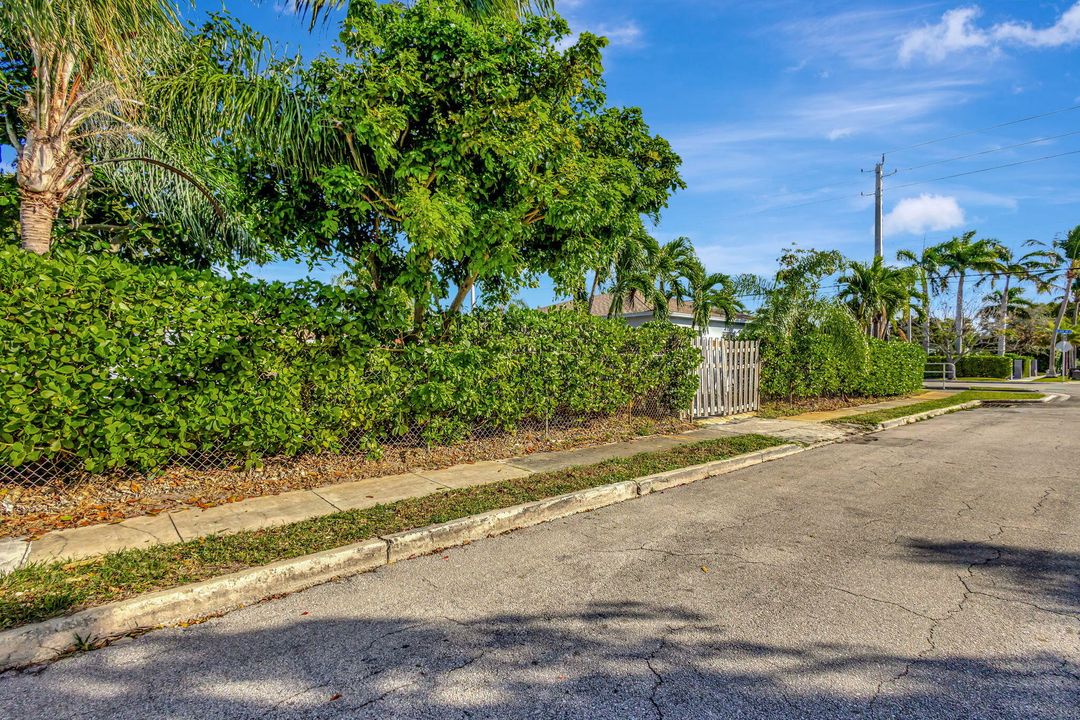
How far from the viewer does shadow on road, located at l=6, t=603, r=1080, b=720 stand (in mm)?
2504

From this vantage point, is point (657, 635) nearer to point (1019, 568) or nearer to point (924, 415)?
point (1019, 568)

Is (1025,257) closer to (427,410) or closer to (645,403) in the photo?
(645,403)

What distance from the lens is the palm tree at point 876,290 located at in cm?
2212

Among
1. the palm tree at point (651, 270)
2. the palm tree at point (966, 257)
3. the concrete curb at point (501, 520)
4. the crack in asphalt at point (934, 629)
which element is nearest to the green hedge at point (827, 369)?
the palm tree at point (651, 270)

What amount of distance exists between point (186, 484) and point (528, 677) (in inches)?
181

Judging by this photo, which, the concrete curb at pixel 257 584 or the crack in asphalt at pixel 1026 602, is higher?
the concrete curb at pixel 257 584

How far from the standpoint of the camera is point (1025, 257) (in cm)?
3903

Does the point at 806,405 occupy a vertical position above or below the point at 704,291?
below

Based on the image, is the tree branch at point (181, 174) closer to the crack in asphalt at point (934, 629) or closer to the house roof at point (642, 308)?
the crack in asphalt at point (934, 629)

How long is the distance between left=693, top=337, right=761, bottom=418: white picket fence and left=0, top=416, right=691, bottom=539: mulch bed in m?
5.49

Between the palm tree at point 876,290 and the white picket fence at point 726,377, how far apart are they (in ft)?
35.7

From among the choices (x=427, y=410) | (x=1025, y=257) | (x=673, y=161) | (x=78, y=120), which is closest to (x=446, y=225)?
(x=427, y=410)

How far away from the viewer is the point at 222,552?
4.16 m

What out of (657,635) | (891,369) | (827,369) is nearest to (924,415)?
(827,369)
